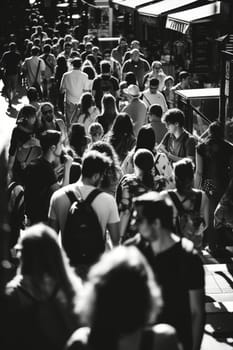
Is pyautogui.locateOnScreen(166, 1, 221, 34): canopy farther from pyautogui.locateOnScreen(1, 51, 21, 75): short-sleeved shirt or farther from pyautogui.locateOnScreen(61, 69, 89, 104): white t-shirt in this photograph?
pyautogui.locateOnScreen(1, 51, 21, 75): short-sleeved shirt

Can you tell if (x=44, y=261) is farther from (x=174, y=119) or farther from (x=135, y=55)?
(x=135, y=55)

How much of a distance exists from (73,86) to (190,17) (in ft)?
14.8

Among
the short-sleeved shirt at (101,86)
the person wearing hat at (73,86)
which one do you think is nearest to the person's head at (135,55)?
the person wearing hat at (73,86)

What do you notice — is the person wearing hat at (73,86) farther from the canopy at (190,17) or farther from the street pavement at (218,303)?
the street pavement at (218,303)

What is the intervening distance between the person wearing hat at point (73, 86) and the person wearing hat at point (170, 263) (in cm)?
924

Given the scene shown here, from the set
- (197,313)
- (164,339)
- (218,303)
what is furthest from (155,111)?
(164,339)

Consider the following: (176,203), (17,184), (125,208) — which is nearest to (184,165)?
(176,203)

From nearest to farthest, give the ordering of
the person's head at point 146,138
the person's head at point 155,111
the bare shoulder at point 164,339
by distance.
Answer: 1. the bare shoulder at point 164,339
2. the person's head at point 146,138
3. the person's head at point 155,111

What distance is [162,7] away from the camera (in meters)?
21.0

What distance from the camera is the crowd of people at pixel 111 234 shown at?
2865mm

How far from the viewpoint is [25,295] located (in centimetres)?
354

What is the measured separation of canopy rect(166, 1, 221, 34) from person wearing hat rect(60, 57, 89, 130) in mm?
3754

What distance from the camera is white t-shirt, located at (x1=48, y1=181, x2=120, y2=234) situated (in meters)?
5.19

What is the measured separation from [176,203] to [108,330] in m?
2.76
